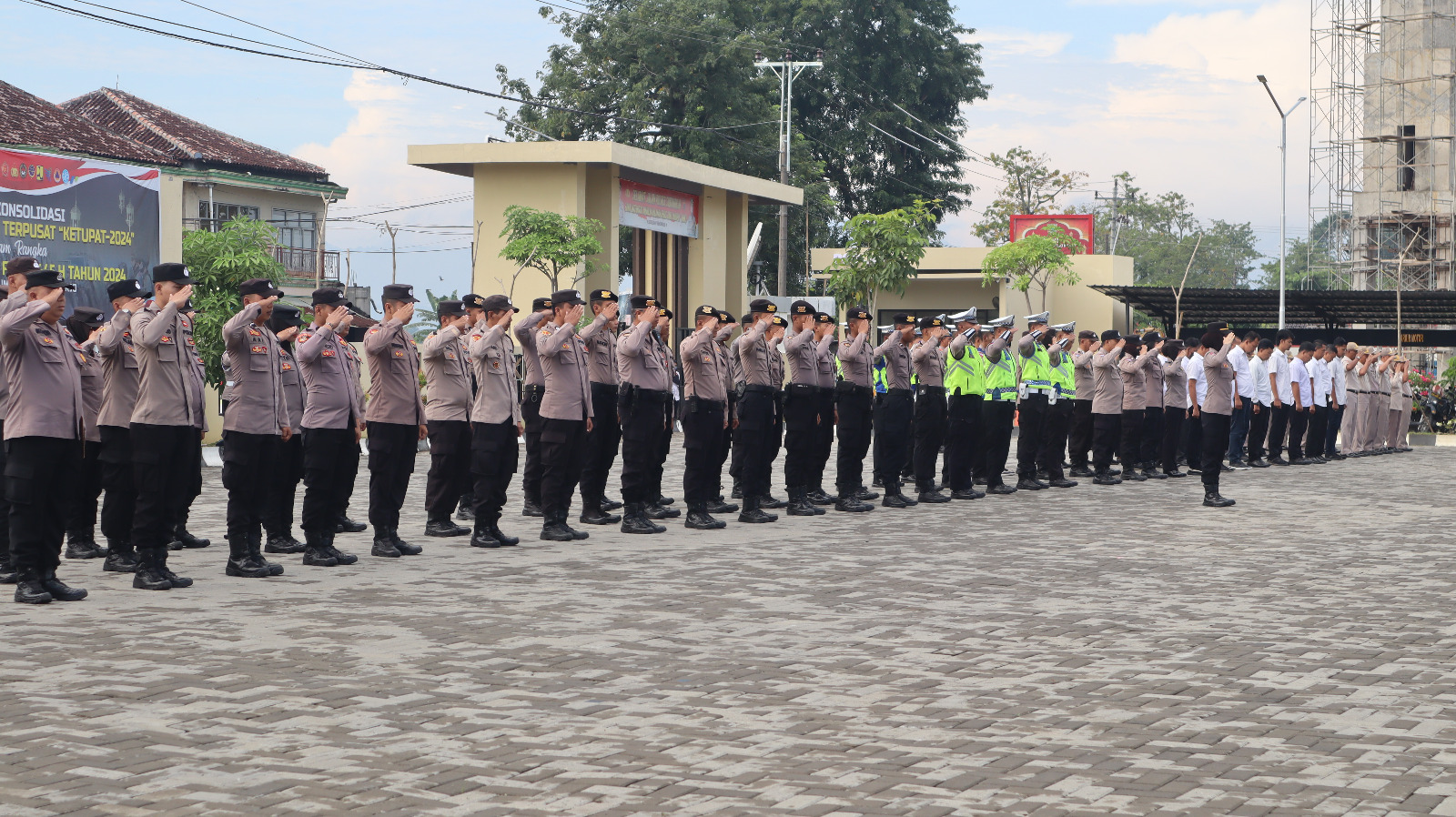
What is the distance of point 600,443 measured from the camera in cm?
1194

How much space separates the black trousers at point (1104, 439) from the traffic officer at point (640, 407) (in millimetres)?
6858

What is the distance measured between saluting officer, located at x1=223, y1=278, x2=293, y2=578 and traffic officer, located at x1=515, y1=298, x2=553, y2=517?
223 centimetres

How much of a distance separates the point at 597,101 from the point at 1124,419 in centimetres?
2944

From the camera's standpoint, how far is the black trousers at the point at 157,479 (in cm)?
833

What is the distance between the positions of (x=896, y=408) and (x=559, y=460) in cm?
414

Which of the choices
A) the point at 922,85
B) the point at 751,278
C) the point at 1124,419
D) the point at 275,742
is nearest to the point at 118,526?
the point at 275,742

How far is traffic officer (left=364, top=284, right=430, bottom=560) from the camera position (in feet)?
33.0

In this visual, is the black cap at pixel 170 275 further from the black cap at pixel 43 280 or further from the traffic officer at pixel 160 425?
the black cap at pixel 43 280

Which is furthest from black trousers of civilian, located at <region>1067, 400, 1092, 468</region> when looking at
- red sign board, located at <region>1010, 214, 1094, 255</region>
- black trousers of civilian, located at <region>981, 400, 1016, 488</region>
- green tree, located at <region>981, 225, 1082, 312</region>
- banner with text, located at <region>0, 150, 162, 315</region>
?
red sign board, located at <region>1010, 214, 1094, 255</region>

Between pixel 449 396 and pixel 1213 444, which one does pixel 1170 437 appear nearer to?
pixel 1213 444

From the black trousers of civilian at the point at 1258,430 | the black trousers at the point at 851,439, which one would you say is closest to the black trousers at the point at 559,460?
the black trousers at the point at 851,439

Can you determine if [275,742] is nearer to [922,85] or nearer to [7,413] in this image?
[7,413]

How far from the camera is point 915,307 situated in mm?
43875

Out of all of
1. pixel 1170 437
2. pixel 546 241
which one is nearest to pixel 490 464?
pixel 1170 437
